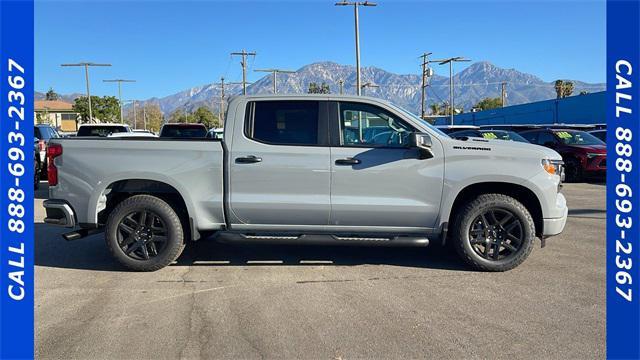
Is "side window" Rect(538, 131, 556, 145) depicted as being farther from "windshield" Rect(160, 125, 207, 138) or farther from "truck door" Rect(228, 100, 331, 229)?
"truck door" Rect(228, 100, 331, 229)

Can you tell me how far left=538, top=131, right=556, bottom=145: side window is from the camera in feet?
48.2

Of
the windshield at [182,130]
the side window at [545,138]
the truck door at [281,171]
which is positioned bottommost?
the truck door at [281,171]

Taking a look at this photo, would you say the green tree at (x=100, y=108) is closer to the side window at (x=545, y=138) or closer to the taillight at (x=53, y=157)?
the side window at (x=545, y=138)

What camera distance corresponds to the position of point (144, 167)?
518cm

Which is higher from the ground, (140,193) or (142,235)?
(140,193)

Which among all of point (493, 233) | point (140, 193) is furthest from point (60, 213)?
point (493, 233)

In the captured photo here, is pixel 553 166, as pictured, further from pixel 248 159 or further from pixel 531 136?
pixel 531 136

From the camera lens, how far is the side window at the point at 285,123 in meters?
5.26

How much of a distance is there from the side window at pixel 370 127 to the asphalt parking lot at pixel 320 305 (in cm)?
147

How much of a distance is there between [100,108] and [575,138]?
7563 cm

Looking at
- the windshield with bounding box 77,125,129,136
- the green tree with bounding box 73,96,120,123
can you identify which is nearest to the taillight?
the windshield with bounding box 77,125,129,136

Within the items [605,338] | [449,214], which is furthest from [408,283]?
[605,338]

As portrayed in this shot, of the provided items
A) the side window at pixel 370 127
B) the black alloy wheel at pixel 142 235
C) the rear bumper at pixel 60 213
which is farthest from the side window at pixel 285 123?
the rear bumper at pixel 60 213

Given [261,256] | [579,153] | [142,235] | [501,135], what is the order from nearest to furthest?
[142,235]
[261,256]
[579,153]
[501,135]
